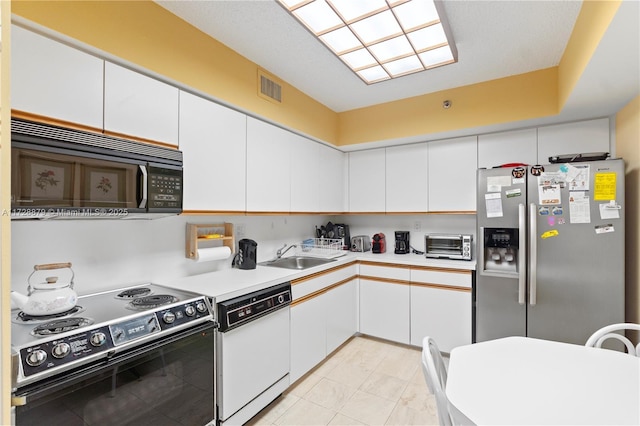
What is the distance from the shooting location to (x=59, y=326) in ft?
4.21

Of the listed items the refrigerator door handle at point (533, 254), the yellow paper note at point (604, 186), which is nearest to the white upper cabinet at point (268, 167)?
the refrigerator door handle at point (533, 254)

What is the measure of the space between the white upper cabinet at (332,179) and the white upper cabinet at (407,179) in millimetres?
564

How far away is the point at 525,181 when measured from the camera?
7.94 ft

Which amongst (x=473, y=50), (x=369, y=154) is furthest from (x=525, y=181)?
(x=369, y=154)

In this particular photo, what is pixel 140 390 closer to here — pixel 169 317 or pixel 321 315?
pixel 169 317

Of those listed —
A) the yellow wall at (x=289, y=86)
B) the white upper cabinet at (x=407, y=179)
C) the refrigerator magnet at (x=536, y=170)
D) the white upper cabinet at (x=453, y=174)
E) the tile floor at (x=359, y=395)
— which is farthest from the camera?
the white upper cabinet at (x=407, y=179)

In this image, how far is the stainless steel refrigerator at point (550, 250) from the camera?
217 cm

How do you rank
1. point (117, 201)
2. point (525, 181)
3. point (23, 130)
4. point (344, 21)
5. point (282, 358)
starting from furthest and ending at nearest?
point (525, 181)
point (282, 358)
point (344, 21)
point (117, 201)
point (23, 130)

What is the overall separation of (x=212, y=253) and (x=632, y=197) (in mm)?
3131

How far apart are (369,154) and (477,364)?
8.93 ft

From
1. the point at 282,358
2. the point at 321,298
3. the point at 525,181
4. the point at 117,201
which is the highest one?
the point at 525,181

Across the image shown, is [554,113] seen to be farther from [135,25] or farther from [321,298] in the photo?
[135,25]

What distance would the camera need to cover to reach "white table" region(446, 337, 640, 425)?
0.97 metres

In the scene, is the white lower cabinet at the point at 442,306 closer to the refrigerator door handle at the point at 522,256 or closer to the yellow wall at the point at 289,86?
the refrigerator door handle at the point at 522,256
